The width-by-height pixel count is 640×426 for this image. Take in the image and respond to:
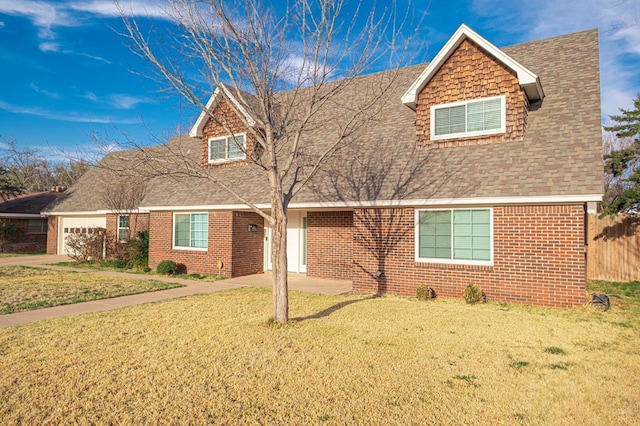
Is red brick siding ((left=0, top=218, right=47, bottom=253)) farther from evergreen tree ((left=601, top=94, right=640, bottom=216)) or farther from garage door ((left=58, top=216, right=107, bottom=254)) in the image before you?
evergreen tree ((left=601, top=94, right=640, bottom=216))

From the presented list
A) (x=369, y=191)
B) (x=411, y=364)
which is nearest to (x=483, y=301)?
(x=369, y=191)

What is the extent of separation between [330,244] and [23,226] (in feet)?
73.6

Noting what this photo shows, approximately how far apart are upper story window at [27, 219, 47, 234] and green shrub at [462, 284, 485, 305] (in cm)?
2750

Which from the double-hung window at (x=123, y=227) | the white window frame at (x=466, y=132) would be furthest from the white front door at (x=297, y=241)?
the double-hung window at (x=123, y=227)

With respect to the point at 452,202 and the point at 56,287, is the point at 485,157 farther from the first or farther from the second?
the point at 56,287

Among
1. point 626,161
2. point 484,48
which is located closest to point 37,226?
point 484,48

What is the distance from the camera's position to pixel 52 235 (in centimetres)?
2494

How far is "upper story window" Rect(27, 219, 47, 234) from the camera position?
87.5 ft

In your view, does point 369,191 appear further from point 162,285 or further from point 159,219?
point 159,219

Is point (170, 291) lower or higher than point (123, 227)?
lower

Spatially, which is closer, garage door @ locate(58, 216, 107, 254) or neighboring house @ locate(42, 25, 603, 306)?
neighboring house @ locate(42, 25, 603, 306)

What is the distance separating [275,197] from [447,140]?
251 inches

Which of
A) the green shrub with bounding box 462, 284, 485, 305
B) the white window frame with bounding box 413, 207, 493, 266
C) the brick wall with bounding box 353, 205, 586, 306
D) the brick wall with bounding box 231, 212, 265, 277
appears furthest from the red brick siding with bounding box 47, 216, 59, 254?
the green shrub with bounding box 462, 284, 485, 305

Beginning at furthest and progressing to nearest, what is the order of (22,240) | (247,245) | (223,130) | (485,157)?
(22,240) → (223,130) → (247,245) → (485,157)
